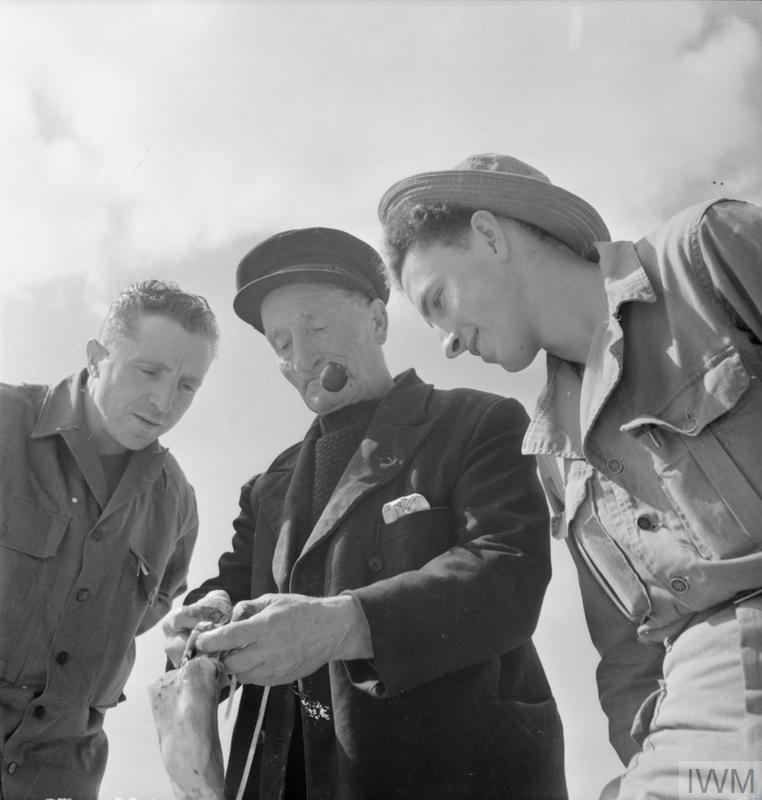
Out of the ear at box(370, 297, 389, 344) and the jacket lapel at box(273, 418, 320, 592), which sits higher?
the ear at box(370, 297, 389, 344)

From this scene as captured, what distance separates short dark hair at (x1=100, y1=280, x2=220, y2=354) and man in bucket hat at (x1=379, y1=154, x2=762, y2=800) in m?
1.18

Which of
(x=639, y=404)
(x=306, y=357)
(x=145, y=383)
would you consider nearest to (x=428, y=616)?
(x=639, y=404)

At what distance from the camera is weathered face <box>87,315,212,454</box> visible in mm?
3586

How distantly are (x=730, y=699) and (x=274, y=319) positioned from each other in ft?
6.78

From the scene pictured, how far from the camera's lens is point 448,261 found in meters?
2.62

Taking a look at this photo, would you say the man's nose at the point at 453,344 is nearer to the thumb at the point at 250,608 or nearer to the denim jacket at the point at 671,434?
the denim jacket at the point at 671,434

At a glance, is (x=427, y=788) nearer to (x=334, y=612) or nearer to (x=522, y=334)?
(x=334, y=612)

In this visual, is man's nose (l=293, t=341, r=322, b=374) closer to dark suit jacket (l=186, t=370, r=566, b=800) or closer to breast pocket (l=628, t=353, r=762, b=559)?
dark suit jacket (l=186, t=370, r=566, b=800)

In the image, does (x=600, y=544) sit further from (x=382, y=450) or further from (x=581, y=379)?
(x=382, y=450)

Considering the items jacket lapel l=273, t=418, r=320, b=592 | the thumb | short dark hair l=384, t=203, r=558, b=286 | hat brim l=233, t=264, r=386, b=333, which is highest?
hat brim l=233, t=264, r=386, b=333

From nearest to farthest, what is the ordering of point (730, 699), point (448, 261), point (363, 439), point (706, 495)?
point (730, 699), point (706, 495), point (448, 261), point (363, 439)

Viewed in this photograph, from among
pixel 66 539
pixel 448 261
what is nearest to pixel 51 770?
pixel 66 539

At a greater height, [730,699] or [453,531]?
[453,531]

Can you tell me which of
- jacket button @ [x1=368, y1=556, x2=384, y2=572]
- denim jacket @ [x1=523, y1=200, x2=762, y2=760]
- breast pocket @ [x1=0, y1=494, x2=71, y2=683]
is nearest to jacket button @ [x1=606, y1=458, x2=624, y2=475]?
denim jacket @ [x1=523, y1=200, x2=762, y2=760]
